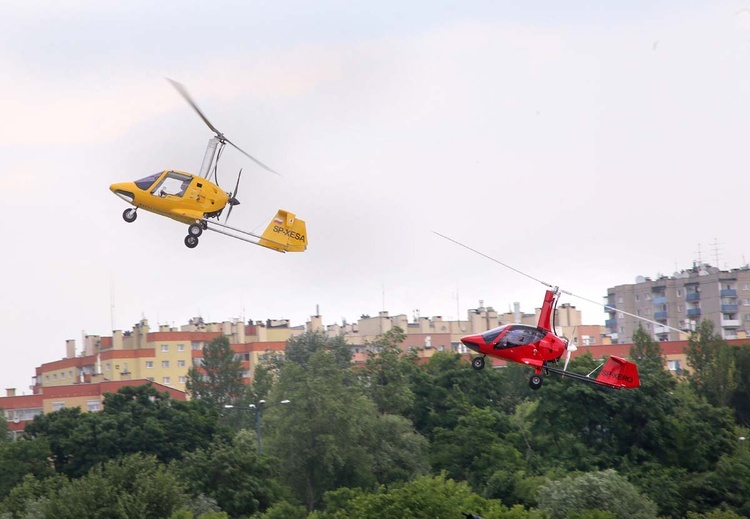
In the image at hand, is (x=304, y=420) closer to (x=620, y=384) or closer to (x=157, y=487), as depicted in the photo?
(x=157, y=487)

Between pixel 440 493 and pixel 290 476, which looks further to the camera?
pixel 290 476

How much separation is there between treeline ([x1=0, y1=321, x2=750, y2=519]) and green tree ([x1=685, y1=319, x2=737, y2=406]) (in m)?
19.7

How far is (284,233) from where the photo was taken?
179ft

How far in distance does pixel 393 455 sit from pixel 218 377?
3024 inches

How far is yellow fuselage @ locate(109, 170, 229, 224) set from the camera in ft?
169

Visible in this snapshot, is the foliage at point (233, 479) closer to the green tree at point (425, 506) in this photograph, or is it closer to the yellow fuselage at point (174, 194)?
the green tree at point (425, 506)

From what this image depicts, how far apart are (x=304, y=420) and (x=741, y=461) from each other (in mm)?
33735

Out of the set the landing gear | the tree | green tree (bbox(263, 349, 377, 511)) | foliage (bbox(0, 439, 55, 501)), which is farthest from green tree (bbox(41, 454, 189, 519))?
the tree

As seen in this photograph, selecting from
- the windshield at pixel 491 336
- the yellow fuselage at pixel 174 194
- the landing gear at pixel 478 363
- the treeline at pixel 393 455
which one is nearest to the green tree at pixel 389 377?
the treeline at pixel 393 455

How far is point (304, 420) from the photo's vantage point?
107625mm

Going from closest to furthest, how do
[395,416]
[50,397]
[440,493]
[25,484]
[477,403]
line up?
[440,493] → [25,484] → [395,416] → [477,403] → [50,397]

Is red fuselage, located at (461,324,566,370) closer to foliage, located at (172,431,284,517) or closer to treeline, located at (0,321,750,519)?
treeline, located at (0,321,750,519)

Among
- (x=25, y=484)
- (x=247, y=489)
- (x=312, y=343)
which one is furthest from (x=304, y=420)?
(x=312, y=343)

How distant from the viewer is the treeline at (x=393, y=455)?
80062 mm
